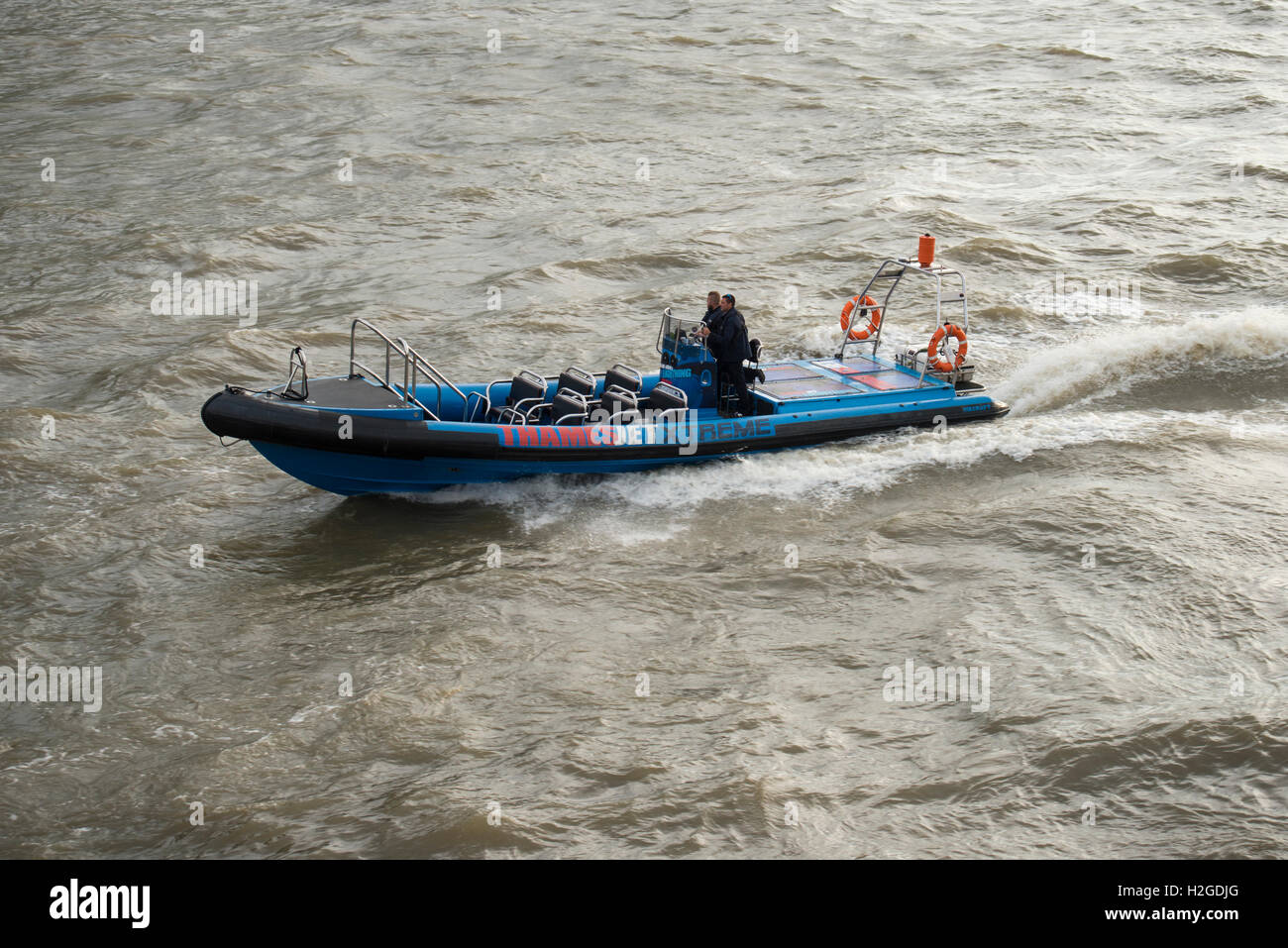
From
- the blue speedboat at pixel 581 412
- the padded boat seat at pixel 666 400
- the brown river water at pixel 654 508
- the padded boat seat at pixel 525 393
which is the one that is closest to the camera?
the brown river water at pixel 654 508

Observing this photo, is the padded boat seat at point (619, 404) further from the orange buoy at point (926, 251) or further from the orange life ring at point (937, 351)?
the orange life ring at point (937, 351)

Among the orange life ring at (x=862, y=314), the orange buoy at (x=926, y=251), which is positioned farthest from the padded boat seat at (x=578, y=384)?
the orange buoy at (x=926, y=251)

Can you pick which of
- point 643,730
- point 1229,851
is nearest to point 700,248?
point 643,730

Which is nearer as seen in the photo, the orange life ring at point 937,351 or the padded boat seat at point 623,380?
the padded boat seat at point 623,380

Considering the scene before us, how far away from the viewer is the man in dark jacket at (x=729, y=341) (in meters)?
11.4

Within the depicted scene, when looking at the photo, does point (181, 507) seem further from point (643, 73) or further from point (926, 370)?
point (643, 73)

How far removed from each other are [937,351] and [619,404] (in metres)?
3.20

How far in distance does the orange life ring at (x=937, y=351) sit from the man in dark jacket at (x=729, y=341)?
1876 millimetres

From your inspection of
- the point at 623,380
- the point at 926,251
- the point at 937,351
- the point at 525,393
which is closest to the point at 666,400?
A: the point at 623,380

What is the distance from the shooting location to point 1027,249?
661 inches

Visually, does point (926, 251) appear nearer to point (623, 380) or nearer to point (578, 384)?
point (623, 380)

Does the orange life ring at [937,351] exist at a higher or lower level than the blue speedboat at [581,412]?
higher

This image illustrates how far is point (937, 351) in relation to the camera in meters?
12.3

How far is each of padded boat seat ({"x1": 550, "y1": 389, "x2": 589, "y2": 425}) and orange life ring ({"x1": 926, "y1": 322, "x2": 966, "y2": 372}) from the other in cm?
342
